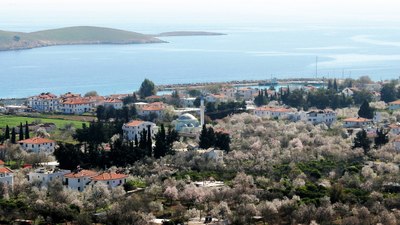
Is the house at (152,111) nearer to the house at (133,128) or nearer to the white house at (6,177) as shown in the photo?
the house at (133,128)

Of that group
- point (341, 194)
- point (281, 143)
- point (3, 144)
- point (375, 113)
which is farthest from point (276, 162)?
point (375, 113)

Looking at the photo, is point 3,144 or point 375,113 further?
point 375,113

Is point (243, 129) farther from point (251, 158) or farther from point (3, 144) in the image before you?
point (3, 144)

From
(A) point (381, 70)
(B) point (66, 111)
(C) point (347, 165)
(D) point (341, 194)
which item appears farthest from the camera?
(A) point (381, 70)

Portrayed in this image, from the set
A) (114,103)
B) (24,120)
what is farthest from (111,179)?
(114,103)

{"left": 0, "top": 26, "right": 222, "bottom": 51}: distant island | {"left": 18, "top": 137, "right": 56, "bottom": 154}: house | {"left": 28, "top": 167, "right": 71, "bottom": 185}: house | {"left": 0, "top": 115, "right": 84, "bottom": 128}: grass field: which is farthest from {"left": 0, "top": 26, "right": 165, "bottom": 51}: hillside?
{"left": 28, "top": 167, "right": 71, "bottom": 185}: house

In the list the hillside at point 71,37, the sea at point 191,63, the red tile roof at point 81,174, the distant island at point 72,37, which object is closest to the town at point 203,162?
the red tile roof at point 81,174
